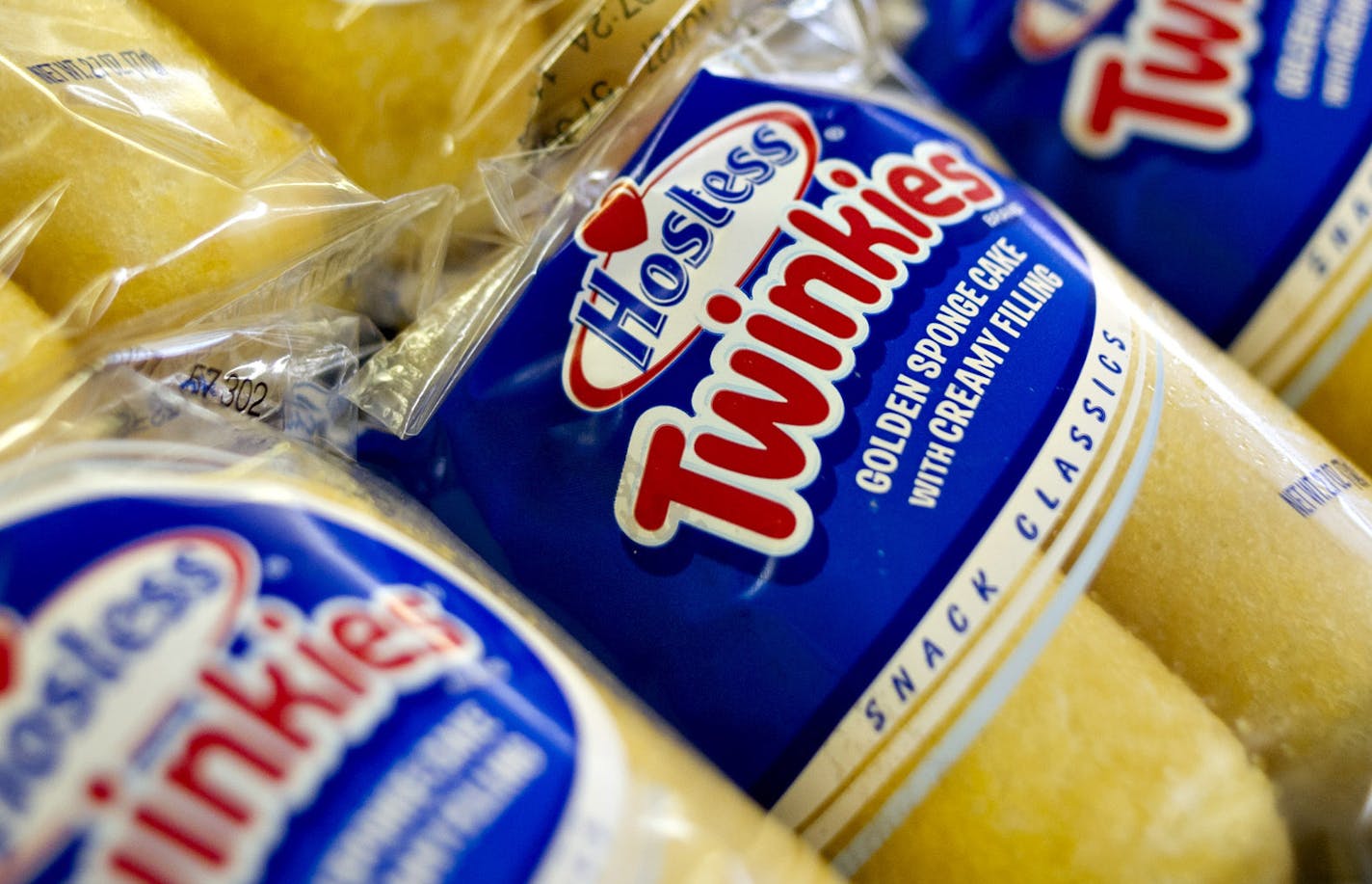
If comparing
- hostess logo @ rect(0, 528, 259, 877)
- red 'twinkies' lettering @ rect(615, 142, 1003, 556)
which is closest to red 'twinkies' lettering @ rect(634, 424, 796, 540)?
red 'twinkies' lettering @ rect(615, 142, 1003, 556)

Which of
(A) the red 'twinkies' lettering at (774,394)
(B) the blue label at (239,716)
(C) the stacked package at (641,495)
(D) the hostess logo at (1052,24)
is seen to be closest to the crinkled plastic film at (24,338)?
(C) the stacked package at (641,495)

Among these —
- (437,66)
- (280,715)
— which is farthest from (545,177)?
(280,715)

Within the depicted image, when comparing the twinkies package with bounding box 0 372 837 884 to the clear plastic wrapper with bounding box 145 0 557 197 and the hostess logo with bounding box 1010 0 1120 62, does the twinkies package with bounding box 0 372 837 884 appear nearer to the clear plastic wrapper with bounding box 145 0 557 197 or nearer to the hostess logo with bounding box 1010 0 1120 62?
the clear plastic wrapper with bounding box 145 0 557 197

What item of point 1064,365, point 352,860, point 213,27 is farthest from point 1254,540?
point 213,27

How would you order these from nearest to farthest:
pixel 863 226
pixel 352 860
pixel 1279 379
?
pixel 352 860, pixel 863 226, pixel 1279 379

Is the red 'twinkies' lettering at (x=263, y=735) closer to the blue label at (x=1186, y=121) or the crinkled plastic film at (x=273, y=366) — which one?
the crinkled plastic film at (x=273, y=366)

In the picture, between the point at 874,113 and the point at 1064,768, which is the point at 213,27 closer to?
the point at 874,113
